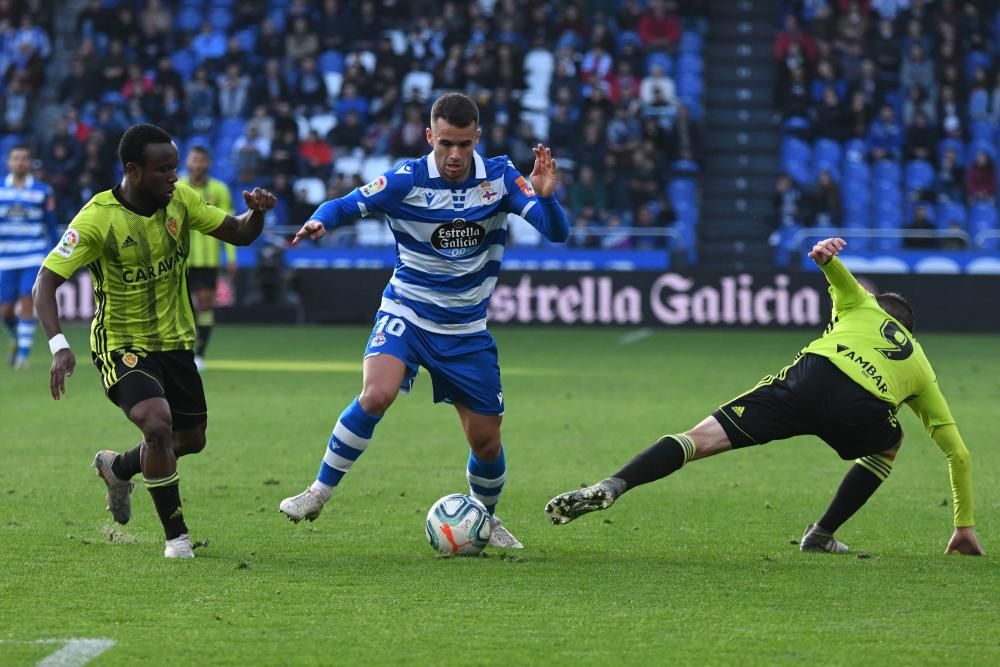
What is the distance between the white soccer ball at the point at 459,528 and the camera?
6789 millimetres

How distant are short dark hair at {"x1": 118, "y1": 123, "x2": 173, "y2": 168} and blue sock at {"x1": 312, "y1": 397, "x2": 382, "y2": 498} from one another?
54.1 inches

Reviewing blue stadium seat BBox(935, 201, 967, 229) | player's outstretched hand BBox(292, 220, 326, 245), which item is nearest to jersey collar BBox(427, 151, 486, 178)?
player's outstretched hand BBox(292, 220, 326, 245)

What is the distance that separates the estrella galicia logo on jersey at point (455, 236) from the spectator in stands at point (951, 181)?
1856cm

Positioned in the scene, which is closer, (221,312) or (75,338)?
(75,338)

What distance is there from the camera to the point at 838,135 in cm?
2533

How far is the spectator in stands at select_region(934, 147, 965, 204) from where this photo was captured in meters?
24.3

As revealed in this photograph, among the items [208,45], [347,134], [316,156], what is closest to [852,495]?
[316,156]

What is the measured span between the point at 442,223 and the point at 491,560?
4.93 feet

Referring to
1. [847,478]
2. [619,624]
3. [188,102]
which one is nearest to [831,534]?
[847,478]

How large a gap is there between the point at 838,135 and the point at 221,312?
10135 mm

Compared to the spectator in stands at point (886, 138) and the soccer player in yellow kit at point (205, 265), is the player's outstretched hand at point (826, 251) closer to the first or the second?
the soccer player in yellow kit at point (205, 265)

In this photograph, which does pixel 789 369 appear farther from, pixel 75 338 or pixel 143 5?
pixel 143 5

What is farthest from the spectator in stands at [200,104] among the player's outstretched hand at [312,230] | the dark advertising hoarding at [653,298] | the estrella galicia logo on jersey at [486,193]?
the player's outstretched hand at [312,230]

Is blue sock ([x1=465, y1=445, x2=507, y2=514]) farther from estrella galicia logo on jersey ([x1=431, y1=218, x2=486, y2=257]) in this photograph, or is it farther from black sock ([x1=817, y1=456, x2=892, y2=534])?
black sock ([x1=817, y1=456, x2=892, y2=534])
